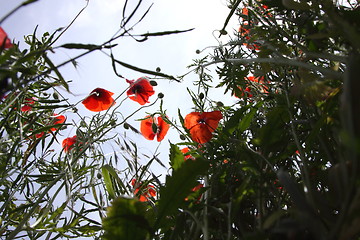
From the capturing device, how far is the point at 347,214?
0.28 meters

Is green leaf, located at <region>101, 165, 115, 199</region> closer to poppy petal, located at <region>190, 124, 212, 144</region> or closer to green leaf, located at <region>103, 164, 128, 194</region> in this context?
green leaf, located at <region>103, 164, 128, 194</region>

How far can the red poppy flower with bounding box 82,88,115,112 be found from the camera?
1342mm

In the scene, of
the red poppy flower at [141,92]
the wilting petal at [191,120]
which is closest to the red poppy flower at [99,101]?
the red poppy flower at [141,92]

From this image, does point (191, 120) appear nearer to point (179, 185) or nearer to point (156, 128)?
point (156, 128)

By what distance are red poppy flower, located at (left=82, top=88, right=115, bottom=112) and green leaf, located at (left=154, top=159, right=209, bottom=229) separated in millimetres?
784

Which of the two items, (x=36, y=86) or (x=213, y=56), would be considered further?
(x=213, y=56)

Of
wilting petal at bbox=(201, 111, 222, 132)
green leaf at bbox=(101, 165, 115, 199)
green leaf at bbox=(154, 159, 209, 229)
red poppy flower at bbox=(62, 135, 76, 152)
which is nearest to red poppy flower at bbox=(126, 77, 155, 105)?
red poppy flower at bbox=(62, 135, 76, 152)

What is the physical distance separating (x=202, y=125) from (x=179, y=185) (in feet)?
1.19

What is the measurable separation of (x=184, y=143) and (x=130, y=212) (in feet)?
1.57

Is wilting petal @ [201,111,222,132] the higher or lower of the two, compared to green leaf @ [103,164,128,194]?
higher

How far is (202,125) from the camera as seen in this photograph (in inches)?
36.0

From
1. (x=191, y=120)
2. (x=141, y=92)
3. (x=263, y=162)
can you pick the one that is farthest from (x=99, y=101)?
(x=263, y=162)

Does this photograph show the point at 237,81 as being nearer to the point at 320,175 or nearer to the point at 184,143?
the point at 184,143

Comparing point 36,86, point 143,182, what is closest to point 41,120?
point 36,86
